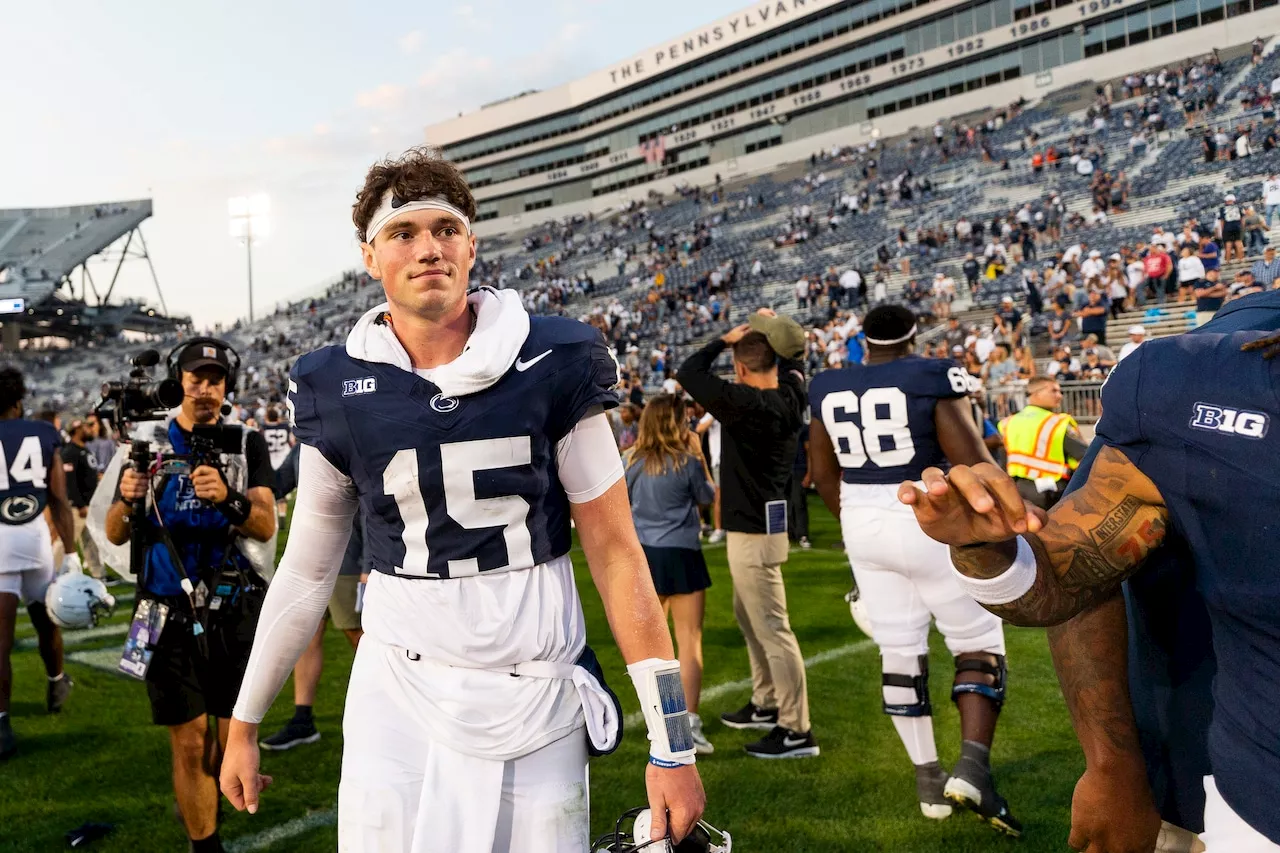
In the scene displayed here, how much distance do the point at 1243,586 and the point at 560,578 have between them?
128cm

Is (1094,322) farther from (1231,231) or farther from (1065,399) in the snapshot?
→ (1231,231)

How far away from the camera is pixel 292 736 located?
545 centimetres

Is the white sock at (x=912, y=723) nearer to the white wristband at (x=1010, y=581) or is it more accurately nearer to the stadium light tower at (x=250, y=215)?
the white wristband at (x=1010, y=581)

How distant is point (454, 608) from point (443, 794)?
0.37 m

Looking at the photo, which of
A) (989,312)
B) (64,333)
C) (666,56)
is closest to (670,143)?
(666,56)

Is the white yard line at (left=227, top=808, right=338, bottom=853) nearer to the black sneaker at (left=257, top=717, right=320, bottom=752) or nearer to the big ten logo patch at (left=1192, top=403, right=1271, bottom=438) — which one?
the black sneaker at (left=257, top=717, right=320, bottom=752)

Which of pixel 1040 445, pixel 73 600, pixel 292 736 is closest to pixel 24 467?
pixel 73 600

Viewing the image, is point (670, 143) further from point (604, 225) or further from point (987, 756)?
point (987, 756)

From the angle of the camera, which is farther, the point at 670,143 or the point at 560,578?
the point at 670,143

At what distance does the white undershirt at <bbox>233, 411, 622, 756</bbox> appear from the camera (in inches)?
81.0

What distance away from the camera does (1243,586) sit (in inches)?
59.7

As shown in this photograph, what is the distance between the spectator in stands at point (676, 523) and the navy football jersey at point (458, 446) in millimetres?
3217

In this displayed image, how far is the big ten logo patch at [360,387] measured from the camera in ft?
7.08

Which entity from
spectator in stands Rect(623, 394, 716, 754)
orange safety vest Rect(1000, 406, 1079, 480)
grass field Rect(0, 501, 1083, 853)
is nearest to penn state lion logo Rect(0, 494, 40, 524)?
grass field Rect(0, 501, 1083, 853)
